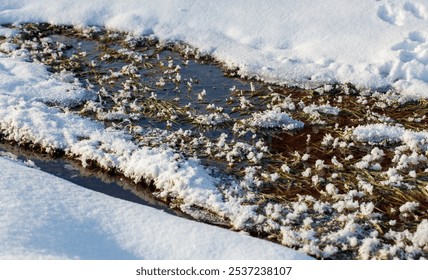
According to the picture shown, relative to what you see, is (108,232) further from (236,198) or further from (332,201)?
(332,201)

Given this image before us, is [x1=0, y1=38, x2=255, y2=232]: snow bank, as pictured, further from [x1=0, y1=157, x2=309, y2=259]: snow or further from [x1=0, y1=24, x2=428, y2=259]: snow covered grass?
[x1=0, y1=157, x2=309, y2=259]: snow

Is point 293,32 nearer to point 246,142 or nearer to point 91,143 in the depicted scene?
point 246,142

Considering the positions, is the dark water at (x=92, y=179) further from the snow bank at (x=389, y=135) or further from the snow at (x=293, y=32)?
the snow at (x=293, y=32)

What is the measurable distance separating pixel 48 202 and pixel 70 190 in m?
0.39

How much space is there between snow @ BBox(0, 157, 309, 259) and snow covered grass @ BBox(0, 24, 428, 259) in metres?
0.65

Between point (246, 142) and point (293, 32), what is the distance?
332cm

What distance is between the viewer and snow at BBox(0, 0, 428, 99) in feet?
30.4

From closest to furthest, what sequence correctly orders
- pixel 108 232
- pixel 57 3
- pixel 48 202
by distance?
1. pixel 108 232
2. pixel 48 202
3. pixel 57 3

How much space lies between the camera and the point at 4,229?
5574mm

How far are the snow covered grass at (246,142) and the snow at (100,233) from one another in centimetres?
65

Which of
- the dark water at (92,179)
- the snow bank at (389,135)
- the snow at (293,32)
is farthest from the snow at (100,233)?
the snow at (293,32)

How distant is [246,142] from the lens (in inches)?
311
